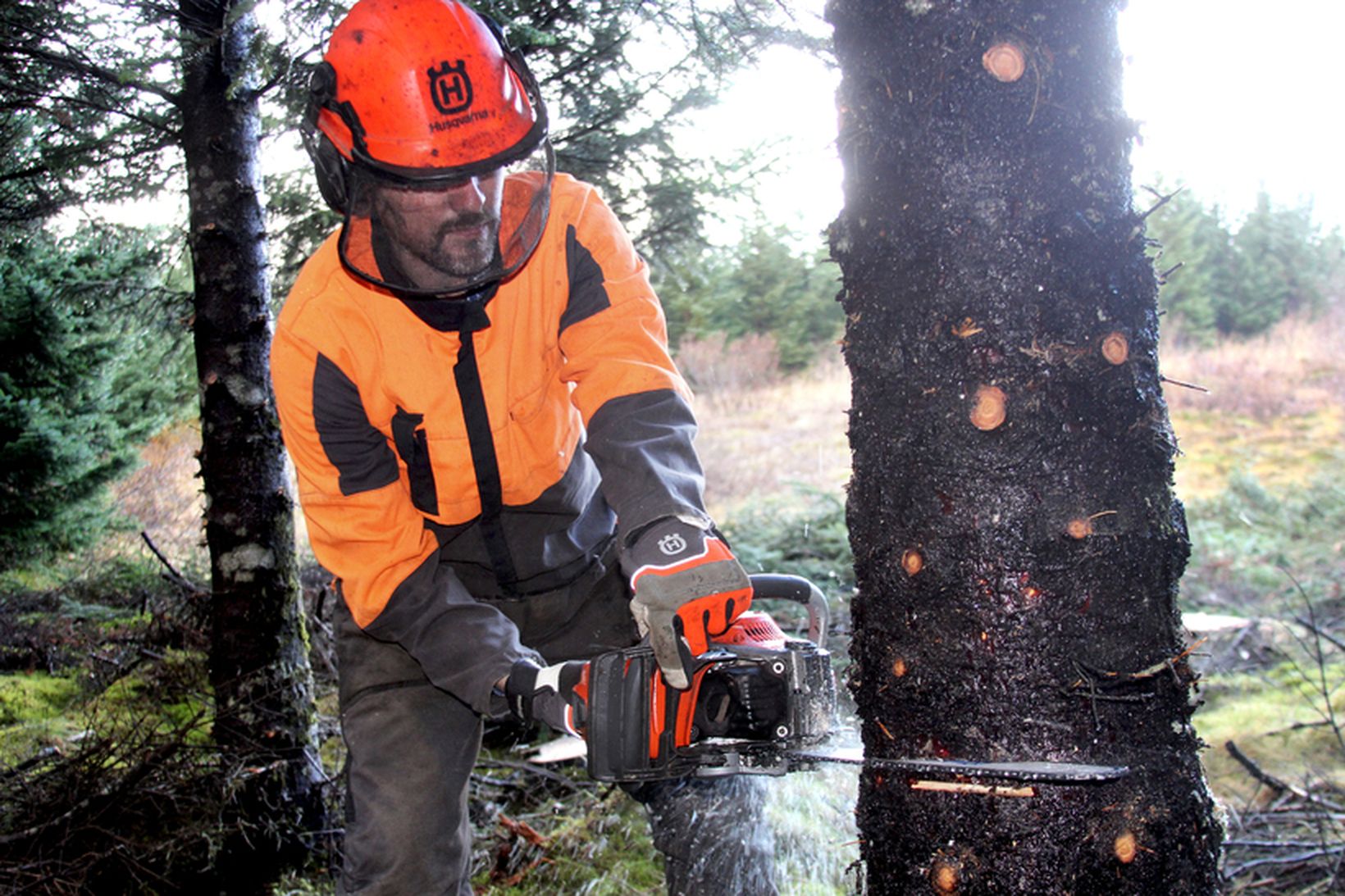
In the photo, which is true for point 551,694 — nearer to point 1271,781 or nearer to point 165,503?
point 1271,781

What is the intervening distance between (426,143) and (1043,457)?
1459mm

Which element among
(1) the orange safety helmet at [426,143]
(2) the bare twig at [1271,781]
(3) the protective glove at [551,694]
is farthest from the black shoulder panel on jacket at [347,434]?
(2) the bare twig at [1271,781]

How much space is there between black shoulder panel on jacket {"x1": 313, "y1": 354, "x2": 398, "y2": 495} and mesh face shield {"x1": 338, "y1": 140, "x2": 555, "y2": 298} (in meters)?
0.29

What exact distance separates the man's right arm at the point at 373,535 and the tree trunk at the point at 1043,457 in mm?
1187

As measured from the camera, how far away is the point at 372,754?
2.36 metres

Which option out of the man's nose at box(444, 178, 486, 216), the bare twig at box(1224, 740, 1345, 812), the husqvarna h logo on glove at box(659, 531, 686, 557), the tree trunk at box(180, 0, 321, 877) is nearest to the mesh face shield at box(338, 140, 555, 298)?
the man's nose at box(444, 178, 486, 216)

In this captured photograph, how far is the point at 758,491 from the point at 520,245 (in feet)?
29.5

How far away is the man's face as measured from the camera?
2096mm

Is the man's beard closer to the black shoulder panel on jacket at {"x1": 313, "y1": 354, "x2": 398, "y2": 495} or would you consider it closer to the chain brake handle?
the black shoulder panel on jacket at {"x1": 313, "y1": 354, "x2": 398, "y2": 495}

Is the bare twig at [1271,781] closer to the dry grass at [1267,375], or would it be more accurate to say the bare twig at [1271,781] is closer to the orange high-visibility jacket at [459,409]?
the orange high-visibility jacket at [459,409]

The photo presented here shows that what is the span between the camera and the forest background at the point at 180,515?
315cm

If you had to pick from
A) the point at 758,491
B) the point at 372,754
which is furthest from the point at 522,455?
the point at 758,491

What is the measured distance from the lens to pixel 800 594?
232cm

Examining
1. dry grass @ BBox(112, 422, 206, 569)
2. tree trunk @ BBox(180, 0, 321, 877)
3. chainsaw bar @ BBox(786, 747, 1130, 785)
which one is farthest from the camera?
dry grass @ BBox(112, 422, 206, 569)
